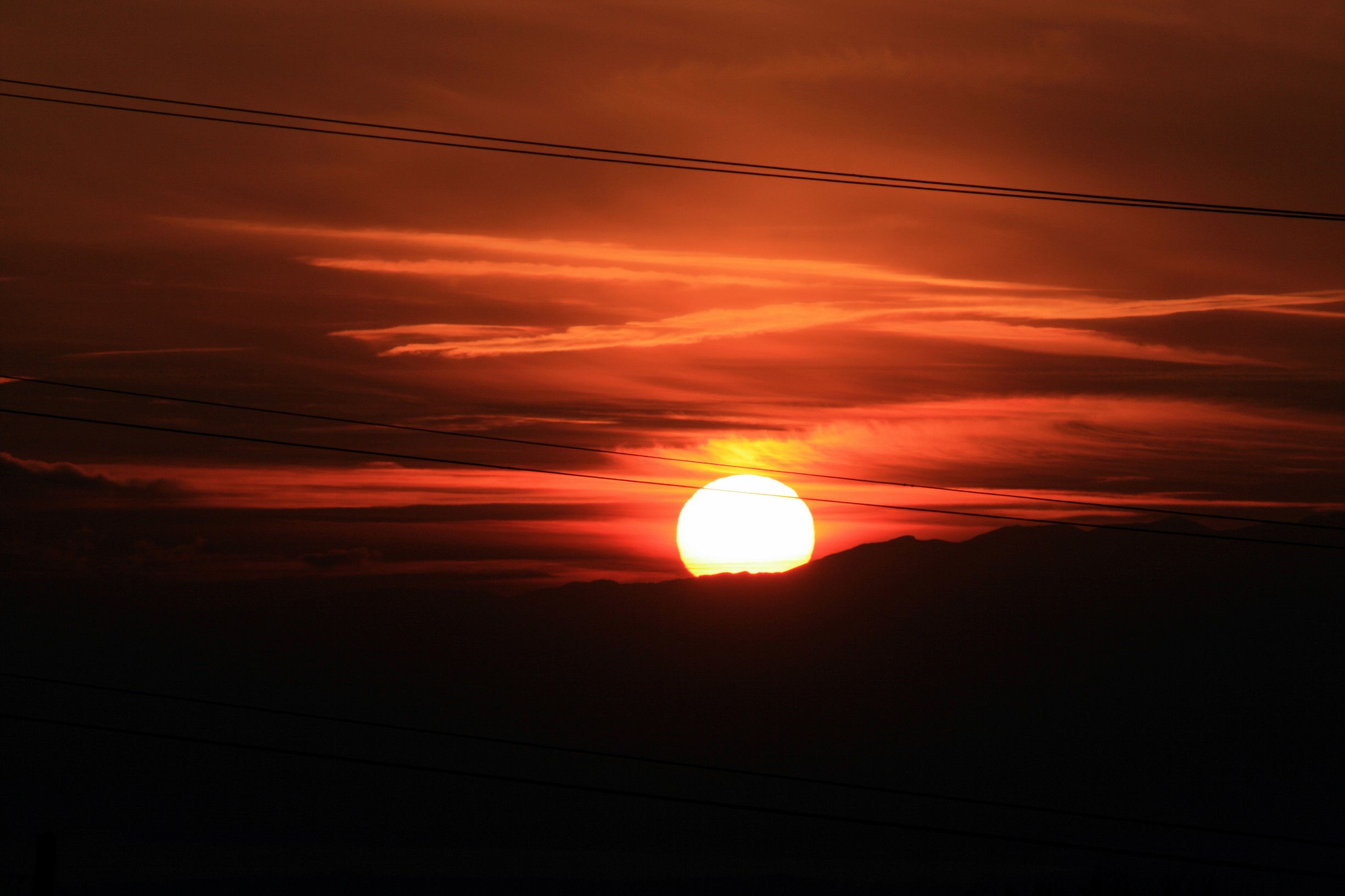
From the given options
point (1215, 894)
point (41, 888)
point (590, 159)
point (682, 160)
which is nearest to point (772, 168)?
point (682, 160)

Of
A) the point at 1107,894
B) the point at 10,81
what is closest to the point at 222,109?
the point at 10,81

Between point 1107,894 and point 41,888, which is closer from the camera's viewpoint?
point 41,888

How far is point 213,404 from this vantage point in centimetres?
2120

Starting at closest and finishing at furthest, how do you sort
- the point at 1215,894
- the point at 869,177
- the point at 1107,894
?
the point at 869,177
the point at 1107,894
the point at 1215,894

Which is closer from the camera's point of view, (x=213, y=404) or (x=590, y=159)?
(x=590, y=159)

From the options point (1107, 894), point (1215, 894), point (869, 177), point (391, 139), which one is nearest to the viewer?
point (869, 177)

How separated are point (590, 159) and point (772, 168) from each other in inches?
110

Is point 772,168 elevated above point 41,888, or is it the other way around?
point 772,168

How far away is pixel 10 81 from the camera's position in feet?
66.2

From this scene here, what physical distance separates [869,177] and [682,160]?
287cm

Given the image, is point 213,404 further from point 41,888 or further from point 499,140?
point 41,888

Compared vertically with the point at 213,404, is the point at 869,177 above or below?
above

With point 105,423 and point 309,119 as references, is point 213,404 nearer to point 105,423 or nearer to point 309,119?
point 105,423

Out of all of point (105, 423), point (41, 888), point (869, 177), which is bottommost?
point (41, 888)
